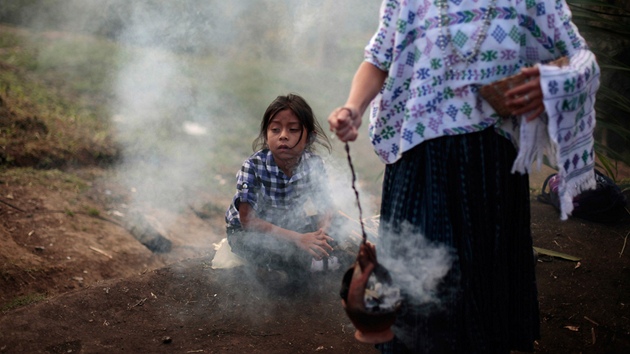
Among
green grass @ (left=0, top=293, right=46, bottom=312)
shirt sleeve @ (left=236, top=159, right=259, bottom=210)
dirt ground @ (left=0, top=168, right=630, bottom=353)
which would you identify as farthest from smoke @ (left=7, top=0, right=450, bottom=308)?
green grass @ (left=0, top=293, right=46, bottom=312)

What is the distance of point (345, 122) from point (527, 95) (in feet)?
2.05

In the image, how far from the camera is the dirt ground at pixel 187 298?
9.32ft

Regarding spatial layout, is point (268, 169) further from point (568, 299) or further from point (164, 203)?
point (164, 203)

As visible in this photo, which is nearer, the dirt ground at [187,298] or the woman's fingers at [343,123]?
the woman's fingers at [343,123]

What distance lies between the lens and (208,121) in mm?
8117

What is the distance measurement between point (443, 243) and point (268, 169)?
1.49 meters

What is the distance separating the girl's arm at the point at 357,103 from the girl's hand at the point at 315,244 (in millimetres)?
1250

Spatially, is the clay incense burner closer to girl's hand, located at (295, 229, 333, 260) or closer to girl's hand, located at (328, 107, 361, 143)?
girl's hand, located at (328, 107, 361, 143)

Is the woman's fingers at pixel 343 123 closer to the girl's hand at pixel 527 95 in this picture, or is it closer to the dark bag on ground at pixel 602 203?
the girl's hand at pixel 527 95

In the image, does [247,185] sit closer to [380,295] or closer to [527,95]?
[380,295]

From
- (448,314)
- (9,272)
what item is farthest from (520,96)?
(9,272)

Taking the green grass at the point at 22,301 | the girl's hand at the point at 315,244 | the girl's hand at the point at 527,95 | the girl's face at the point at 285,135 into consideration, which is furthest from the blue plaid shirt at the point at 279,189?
the girl's hand at the point at 527,95

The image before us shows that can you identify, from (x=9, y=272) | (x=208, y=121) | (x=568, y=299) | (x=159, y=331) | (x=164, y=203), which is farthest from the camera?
(x=208, y=121)

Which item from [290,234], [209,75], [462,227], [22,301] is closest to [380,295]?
[462,227]
